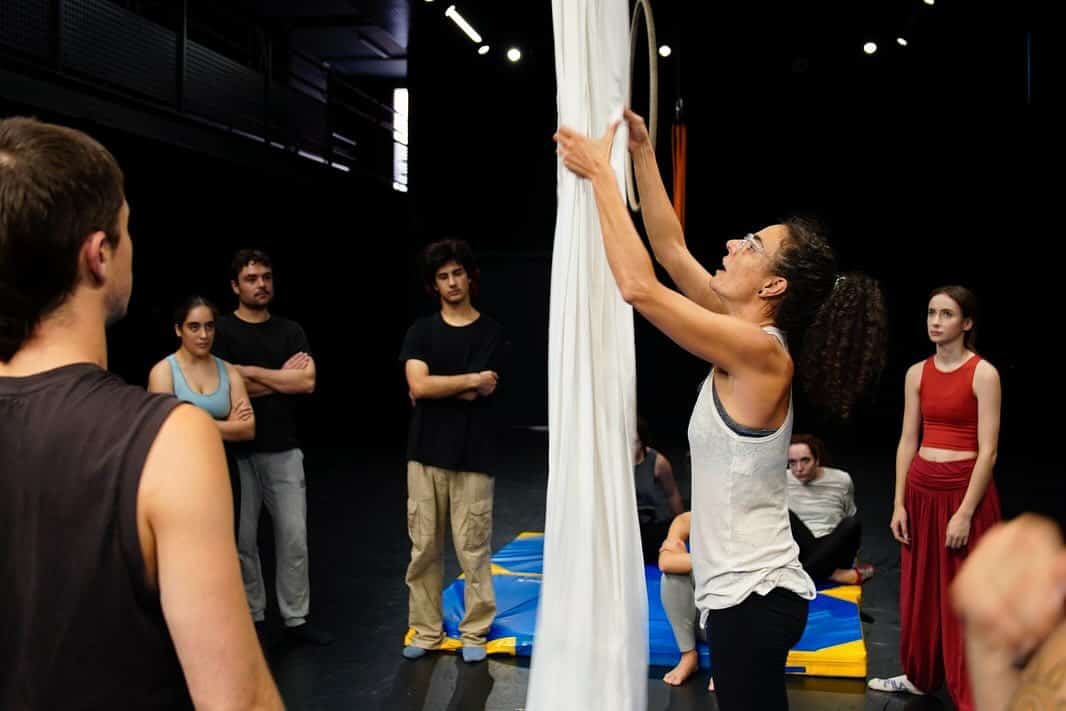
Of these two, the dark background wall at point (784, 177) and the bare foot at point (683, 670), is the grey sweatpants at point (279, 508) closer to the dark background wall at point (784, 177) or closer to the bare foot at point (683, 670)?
the bare foot at point (683, 670)

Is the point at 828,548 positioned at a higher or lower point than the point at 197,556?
lower

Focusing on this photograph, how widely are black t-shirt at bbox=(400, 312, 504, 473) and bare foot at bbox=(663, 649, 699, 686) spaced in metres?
1.02

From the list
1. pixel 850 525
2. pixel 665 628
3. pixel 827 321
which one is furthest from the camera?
pixel 850 525

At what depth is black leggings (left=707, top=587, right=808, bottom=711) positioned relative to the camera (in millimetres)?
1889

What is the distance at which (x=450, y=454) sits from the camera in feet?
12.8

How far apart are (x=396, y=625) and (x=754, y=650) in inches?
107

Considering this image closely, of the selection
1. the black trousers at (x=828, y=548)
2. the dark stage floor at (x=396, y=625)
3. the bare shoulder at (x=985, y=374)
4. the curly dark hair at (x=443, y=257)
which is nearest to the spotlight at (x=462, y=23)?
the dark stage floor at (x=396, y=625)

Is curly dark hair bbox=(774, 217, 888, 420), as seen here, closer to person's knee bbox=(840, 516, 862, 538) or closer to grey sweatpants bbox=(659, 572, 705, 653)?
grey sweatpants bbox=(659, 572, 705, 653)

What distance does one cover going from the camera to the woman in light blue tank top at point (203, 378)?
3680 millimetres

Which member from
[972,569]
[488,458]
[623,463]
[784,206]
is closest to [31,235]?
[972,569]

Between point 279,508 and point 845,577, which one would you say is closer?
point 279,508

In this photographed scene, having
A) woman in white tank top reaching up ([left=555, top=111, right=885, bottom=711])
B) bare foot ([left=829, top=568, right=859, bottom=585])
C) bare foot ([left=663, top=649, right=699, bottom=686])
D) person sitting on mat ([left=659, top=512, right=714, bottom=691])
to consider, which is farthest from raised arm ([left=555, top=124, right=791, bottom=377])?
bare foot ([left=829, top=568, right=859, bottom=585])

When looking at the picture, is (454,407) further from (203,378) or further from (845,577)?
(845,577)

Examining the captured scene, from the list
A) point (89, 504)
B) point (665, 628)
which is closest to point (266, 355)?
point (665, 628)
